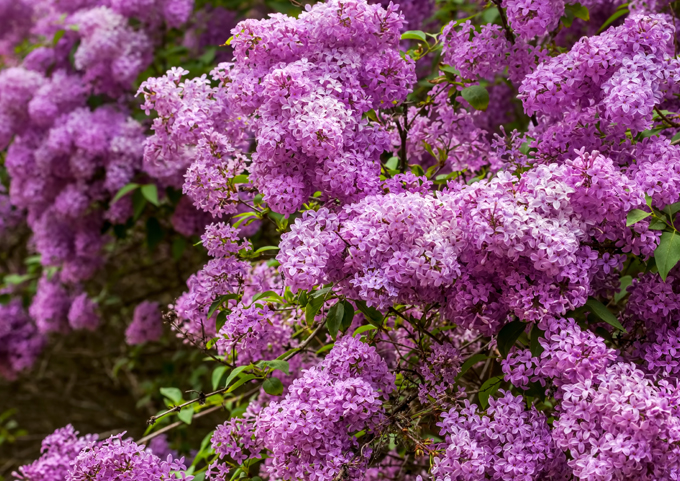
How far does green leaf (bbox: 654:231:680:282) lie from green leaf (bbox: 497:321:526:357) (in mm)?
346

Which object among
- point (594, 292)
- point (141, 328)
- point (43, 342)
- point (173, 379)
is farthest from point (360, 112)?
point (43, 342)

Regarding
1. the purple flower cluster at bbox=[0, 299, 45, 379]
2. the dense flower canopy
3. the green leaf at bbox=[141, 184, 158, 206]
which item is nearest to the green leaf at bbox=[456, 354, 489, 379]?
the dense flower canopy

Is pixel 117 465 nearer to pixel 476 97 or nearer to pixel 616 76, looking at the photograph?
pixel 476 97

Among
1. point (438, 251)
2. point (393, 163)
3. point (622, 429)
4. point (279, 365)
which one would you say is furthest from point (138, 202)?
point (622, 429)

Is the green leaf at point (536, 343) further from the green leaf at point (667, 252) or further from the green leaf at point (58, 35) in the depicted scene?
the green leaf at point (58, 35)

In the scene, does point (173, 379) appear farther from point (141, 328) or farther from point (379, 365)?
point (379, 365)

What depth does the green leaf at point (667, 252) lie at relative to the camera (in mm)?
1601

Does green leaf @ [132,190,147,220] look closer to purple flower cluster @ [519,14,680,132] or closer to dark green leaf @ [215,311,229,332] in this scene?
dark green leaf @ [215,311,229,332]

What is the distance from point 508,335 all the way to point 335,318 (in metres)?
0.43

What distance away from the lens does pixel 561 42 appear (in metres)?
2.99

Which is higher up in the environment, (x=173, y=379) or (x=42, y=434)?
(x=173, y=379)

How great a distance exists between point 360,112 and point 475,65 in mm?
511

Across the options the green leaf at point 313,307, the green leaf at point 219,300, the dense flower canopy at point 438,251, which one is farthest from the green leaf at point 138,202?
the green leaf at point 313,307

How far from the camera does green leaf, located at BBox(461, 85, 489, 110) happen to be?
2092 mm
